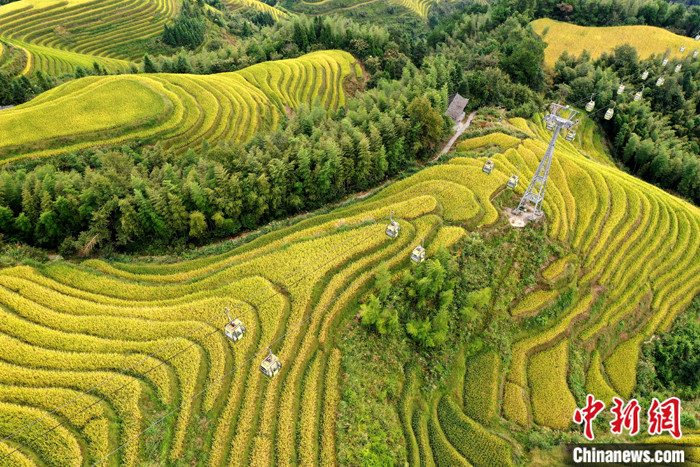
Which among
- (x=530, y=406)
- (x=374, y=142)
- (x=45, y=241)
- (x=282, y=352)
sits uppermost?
(x=374, y=142)

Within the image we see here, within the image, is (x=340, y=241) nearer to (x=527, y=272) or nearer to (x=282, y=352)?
(x=282, y=352)

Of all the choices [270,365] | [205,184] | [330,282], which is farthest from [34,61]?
[270,365]

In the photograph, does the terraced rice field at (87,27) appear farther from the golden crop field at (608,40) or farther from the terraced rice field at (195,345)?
the golden crop field at (608,40)

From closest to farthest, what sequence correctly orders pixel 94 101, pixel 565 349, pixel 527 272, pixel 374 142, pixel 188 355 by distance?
pixel 188 355 → pixel 565 349 → pixel 527 272 → pixel 374 142 → pixel 94 101

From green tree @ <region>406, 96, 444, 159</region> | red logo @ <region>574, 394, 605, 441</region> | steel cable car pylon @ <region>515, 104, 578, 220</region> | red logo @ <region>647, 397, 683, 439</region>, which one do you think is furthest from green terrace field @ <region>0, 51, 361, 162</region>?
red logo @ <region>647, 397, 683, 439</region>

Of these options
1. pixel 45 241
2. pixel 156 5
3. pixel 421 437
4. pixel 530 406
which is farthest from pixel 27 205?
pixel 156 5

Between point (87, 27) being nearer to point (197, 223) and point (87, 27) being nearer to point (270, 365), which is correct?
point (197, 223)
